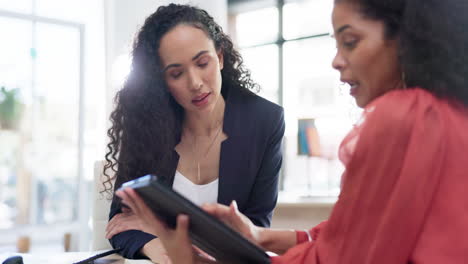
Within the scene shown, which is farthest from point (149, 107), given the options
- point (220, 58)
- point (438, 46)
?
point (438, 46)

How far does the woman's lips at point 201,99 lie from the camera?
1419 millimetres

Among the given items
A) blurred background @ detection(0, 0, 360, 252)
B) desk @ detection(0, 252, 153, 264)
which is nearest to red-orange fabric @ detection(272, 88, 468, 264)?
desk @ detection(0, 252, 153, 264)

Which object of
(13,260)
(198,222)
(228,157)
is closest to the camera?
(198,222)

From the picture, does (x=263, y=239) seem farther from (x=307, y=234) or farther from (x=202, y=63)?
(x=202, y=63)

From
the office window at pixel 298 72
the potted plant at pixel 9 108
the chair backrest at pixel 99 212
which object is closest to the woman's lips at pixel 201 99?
the chair backrest at pixel 99 212

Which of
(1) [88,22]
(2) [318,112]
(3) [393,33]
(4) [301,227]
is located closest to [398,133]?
(3) [393,33]

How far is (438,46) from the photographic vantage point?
66cm

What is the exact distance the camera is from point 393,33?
0.71 m

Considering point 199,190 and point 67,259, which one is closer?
point 67,259

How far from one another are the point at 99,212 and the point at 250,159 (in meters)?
0.63

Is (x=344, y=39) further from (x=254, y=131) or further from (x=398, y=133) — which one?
(x=254, y=131)

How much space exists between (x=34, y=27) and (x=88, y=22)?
1.33 ft

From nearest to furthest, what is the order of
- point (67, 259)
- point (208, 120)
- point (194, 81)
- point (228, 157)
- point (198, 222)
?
1. point (198, 222)
2. point (67, 259)
3. point (194, 81)
4. point (228, 157)
5. point (208, 120)

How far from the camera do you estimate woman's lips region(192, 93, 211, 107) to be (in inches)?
55.9
